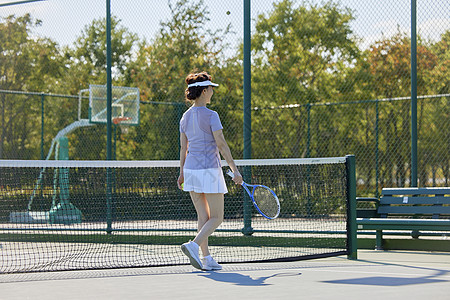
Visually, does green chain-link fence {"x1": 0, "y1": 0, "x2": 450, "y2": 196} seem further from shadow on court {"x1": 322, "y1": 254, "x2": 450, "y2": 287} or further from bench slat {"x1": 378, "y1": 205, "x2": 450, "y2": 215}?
shadow on court {"x1": 322, "y1": 254, "x2": 450, "y2": 287}

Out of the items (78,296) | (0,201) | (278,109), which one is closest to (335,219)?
(278,109)

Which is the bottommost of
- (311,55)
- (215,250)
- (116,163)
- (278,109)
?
(215,250)

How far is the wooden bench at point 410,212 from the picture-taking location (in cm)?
853

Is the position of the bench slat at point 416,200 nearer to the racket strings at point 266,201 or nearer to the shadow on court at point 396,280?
the shadow on court at point 396,280

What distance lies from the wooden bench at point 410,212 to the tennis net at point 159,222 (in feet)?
1.40

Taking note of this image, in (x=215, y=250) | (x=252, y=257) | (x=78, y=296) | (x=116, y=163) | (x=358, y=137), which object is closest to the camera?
(x=78, y=296)

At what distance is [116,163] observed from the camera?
7816 mm

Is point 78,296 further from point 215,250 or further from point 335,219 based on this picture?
point 335,219

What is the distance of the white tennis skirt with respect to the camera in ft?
21.7

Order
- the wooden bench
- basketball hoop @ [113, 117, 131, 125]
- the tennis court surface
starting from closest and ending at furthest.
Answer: the tennis court surface
the wooden bench
basketball hoop @ [113, 117, 131, 125]

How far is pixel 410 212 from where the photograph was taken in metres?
9.19

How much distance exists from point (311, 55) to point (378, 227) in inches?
492

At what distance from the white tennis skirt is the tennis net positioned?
115 cm

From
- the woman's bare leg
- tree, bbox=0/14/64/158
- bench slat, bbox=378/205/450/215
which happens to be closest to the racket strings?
the woman's bare leg
